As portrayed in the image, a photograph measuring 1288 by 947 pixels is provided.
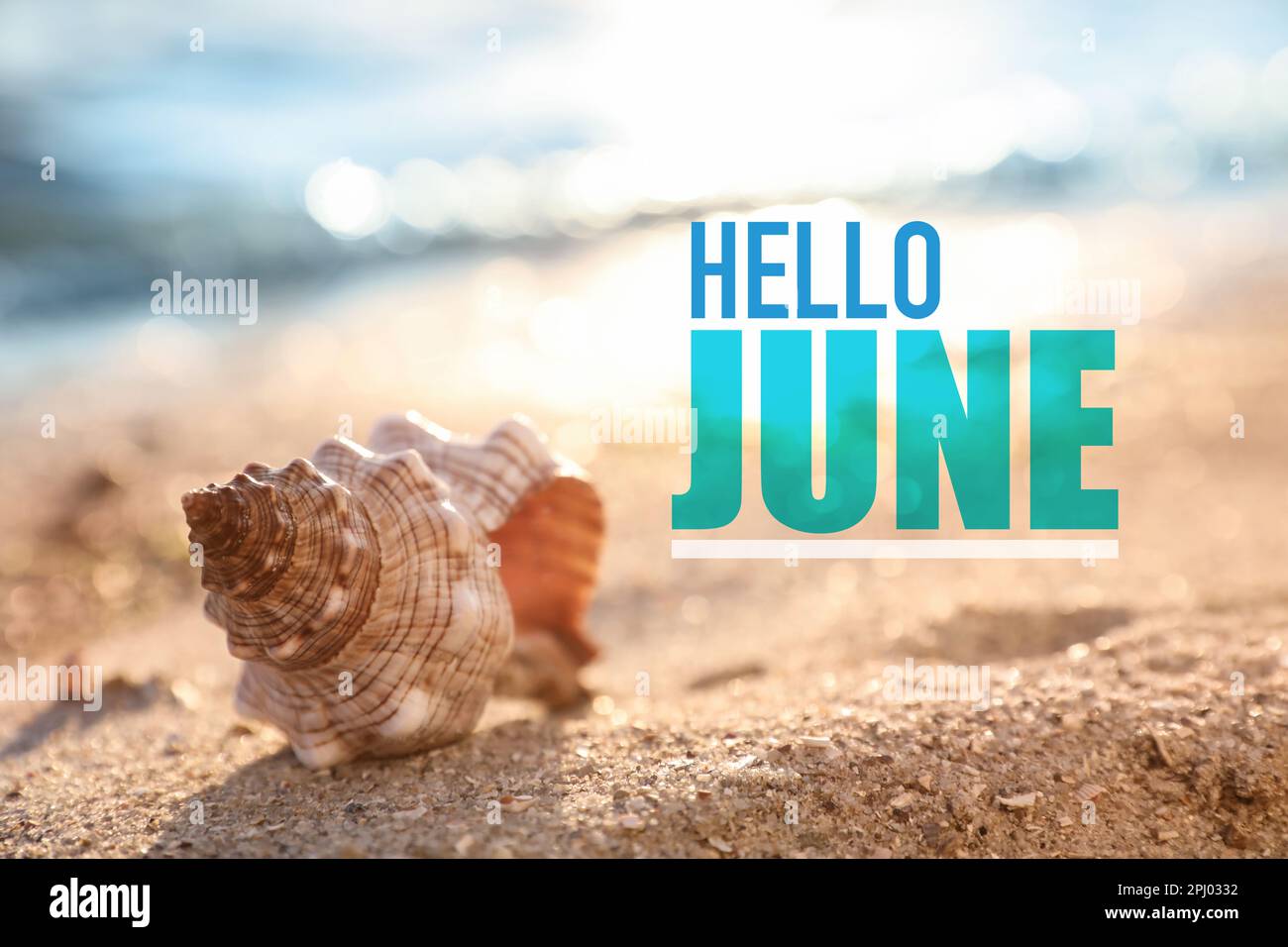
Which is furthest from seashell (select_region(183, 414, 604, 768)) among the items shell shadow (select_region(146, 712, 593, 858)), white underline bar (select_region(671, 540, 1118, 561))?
white underline bar (select_region(671, 540, 1118, 561))

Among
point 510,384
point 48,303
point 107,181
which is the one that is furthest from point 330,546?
point 107,181

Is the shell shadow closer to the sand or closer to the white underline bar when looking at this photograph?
the sand

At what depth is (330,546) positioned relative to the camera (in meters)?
3.10

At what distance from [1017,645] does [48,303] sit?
1618cm

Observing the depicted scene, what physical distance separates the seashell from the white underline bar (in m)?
3.09

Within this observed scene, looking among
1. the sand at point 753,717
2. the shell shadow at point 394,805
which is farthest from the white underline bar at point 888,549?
the shell shadow at point 394,805

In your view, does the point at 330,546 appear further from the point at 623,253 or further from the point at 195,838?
the point at 623,253

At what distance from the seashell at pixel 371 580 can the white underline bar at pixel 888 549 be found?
309 cm

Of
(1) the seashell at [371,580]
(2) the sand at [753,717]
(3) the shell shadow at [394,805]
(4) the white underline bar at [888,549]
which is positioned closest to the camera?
(3) the shell shadow at [394,805]

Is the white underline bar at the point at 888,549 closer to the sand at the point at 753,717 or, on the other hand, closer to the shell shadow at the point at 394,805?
the sand at the point at 753,717

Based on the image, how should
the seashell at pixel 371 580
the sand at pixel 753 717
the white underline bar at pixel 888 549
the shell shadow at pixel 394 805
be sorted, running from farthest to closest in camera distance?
the white underline bar at pixel 888 549, the seashell at pixel 371 580, the sand at pixel 753 717, the shell shadow at pixel 394 805

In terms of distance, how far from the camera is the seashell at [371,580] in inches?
119

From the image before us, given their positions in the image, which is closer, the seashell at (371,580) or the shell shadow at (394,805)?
the shell shadow at (394,805)

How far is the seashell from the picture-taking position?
9.92 ft
